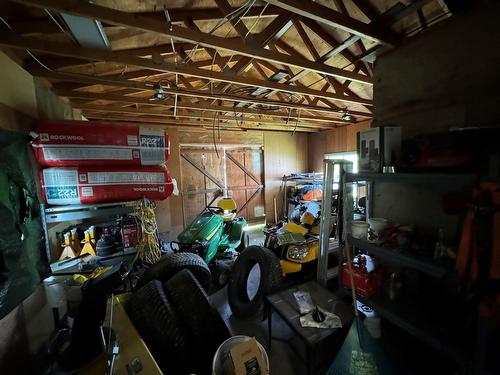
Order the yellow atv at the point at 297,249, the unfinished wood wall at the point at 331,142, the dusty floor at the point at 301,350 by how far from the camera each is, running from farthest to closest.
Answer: the unfinished wood wall at the point at 331,142
the yellow atv at the point at 297,249
the dusty floor at the point at 301,350

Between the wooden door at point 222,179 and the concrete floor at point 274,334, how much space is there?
9.69ft

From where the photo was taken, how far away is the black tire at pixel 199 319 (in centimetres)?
142

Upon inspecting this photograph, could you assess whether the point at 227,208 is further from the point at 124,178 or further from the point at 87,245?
the point at 87,245

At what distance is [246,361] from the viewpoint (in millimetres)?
1164

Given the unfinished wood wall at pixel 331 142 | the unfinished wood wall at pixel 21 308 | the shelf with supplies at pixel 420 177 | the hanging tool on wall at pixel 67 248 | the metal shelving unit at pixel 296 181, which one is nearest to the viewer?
the shelf with supplies at pixel 420 177

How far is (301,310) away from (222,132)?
15.0 ft

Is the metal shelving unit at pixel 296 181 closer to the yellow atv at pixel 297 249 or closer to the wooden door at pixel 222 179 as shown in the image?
the wooden door at pixel 222 179

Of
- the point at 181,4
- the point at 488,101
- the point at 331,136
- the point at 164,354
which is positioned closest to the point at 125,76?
the point at 181,4

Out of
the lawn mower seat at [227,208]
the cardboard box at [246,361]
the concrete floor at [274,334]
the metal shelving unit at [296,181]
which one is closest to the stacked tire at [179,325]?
the cardboard box at [246,361]

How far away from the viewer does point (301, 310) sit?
1662mm

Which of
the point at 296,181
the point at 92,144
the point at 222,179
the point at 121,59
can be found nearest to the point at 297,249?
the point at 92,144

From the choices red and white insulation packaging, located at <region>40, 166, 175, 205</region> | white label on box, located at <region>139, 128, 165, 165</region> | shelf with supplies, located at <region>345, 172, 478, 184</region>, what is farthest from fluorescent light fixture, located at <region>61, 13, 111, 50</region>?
shelf with supplies, located at <region>345, 172, 478, 184</region>

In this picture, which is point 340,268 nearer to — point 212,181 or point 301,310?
point 301,310

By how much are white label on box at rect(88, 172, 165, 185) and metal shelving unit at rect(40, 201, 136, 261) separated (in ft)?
0.68
